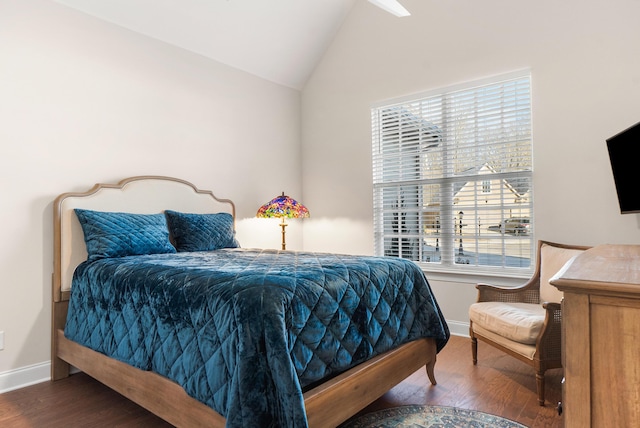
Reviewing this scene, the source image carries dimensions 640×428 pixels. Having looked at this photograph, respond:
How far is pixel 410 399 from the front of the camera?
2225 mm

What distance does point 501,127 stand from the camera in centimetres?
331

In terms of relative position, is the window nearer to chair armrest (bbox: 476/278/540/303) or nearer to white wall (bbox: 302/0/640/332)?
white wall (bbox: 302/0/640/332)

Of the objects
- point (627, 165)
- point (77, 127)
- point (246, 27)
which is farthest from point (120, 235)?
point (627, 165)

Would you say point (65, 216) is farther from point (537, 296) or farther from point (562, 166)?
point (562, 166)

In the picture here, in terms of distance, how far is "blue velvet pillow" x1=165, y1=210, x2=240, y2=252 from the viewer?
3.09 m

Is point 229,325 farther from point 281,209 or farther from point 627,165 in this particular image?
point 627,165

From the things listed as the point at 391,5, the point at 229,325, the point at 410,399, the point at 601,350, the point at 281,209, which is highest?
the point at 391,5

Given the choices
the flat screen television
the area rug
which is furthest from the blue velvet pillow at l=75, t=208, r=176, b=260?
the flat screen television

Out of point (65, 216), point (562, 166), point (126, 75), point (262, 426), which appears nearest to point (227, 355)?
point (262, 426)

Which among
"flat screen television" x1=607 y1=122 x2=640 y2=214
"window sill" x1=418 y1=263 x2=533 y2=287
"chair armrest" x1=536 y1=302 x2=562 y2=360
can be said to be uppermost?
"flat screen television" x1=607 y1=122 x2=640 y2=214

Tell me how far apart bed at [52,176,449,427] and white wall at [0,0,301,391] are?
15cm

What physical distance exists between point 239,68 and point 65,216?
7.20 feet

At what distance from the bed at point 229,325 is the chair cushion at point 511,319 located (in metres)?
0.37

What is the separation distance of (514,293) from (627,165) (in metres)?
1.08
